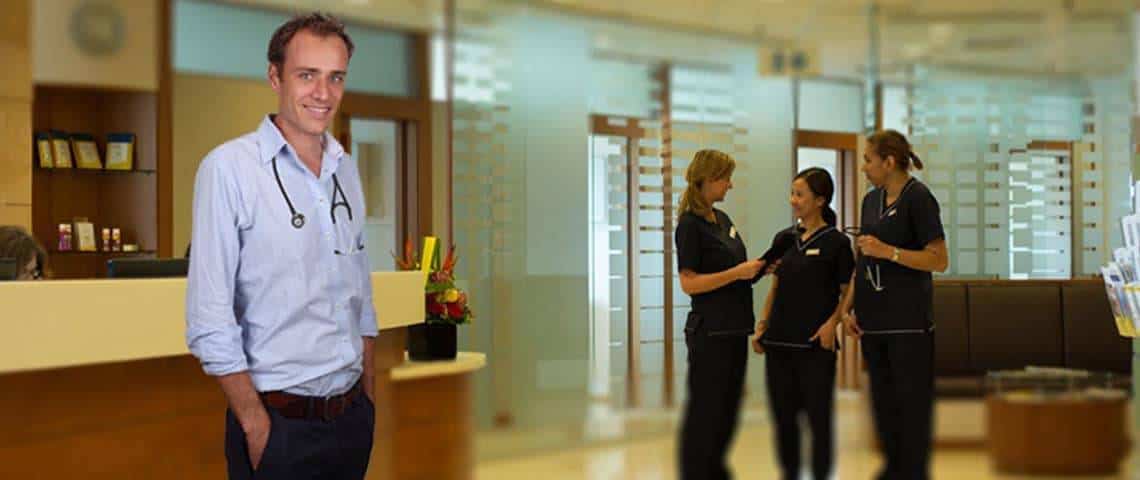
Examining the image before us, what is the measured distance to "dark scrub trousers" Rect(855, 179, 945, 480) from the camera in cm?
165

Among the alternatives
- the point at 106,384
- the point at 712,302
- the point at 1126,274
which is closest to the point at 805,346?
Answer: the point at 712,302

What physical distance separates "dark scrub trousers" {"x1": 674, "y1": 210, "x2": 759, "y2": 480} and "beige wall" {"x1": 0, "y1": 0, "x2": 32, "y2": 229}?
6.28m

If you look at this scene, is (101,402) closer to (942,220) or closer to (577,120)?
(577,120)

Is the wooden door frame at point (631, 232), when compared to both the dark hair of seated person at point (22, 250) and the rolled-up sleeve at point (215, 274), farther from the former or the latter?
the dark hair of seated person at point (22, 250)

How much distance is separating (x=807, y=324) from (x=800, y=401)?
0.40 ft

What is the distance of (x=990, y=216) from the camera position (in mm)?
1654

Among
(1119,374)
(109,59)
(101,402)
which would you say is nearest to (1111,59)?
(1119,374)

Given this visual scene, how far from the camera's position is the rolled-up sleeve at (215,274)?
2.28 metres

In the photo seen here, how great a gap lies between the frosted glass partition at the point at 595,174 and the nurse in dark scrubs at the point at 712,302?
20 mm

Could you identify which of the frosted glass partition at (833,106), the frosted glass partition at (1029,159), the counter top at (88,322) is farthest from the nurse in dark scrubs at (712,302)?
the counter top at (88,322)

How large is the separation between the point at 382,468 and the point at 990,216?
3.74 meters

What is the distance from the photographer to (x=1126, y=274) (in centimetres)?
169

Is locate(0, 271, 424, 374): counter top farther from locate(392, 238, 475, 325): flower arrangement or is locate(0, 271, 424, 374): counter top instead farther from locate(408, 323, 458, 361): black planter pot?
locate(408, 323, 458, 361): black planter pot

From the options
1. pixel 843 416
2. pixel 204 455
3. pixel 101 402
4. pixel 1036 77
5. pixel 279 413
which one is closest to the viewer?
pixel 1036 77
